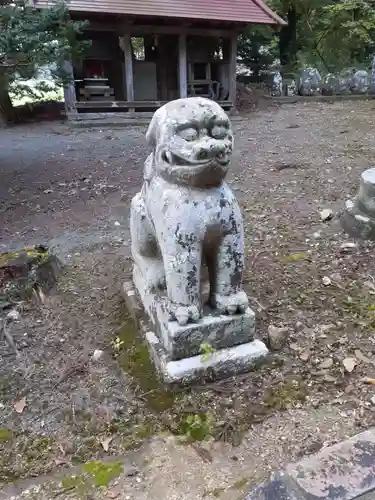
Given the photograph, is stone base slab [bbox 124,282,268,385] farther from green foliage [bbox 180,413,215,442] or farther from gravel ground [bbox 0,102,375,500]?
green foliage [bbox 180,413,215,442]

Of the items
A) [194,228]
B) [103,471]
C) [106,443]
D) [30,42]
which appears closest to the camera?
[103,471]

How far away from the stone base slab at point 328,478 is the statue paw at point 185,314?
2.35 ft

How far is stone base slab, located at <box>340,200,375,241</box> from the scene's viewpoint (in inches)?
137

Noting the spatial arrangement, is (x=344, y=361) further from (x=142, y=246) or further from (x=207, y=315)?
(x=142, y=246)

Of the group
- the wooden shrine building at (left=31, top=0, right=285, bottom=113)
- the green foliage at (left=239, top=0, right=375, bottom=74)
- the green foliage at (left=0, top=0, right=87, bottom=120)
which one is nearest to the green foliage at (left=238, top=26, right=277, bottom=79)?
the green foliage at (left=239, top=0, right=375, bottom=74)

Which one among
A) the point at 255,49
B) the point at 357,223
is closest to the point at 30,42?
the point at 357,223

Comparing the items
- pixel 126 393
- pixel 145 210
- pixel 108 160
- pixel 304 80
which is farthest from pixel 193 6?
pixel 126 393

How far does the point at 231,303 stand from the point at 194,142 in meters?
0.75

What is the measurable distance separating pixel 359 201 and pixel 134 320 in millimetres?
2225

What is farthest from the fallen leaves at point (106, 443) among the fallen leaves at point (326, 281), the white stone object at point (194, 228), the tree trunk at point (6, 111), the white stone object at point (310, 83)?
the white stone object at point (310, 83)

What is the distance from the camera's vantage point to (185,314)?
1959 millimetres

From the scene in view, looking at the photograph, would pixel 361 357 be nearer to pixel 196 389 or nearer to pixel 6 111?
pixel 196 389

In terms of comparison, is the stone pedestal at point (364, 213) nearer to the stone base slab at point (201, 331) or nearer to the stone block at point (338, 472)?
the stone base slab at point (201, 331)

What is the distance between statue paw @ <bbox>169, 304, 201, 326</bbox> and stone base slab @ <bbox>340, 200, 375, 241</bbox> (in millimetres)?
2082
